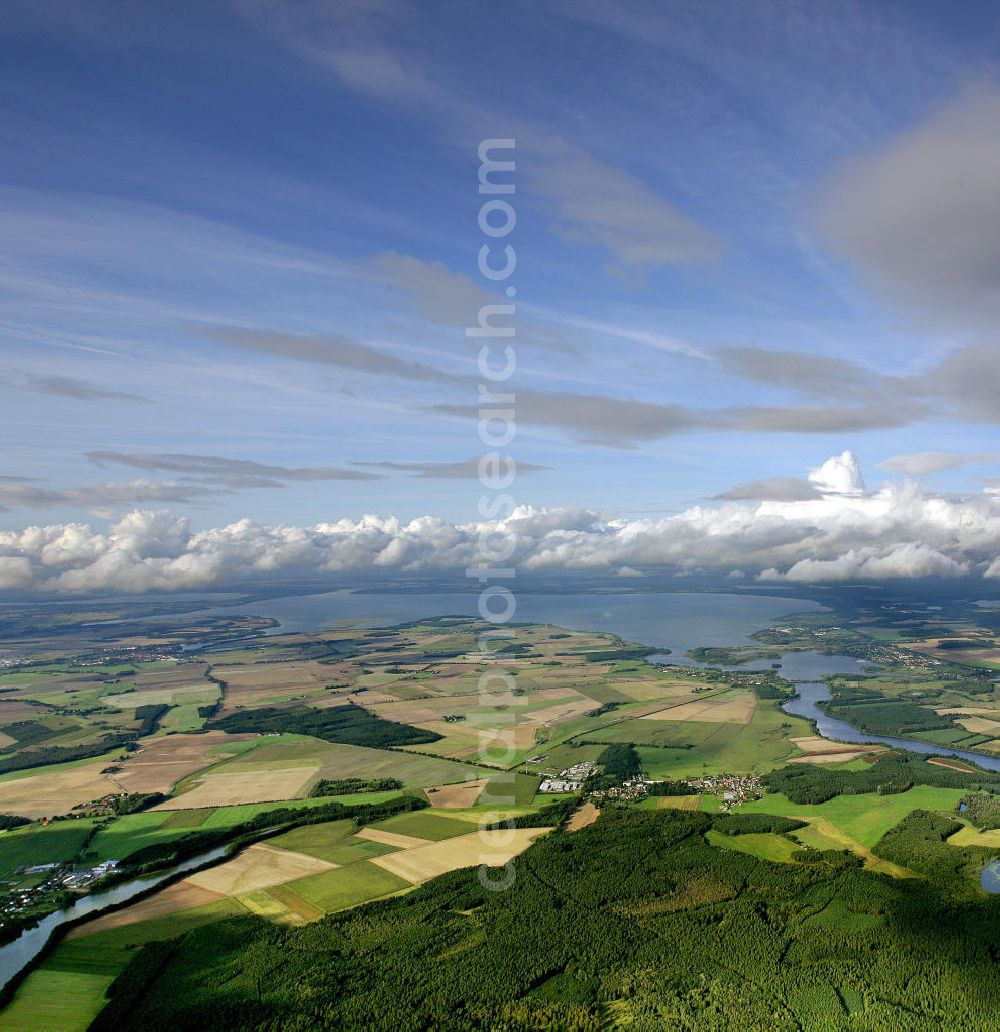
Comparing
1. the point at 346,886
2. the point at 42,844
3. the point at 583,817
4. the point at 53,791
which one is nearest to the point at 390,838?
the point at 346,886

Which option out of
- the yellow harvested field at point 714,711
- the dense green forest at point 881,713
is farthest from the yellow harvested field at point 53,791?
the dense green forest at point 881,713

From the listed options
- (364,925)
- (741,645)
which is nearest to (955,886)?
(364,925)

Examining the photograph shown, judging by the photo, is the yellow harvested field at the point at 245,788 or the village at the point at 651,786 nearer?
the village at the point at 651,786

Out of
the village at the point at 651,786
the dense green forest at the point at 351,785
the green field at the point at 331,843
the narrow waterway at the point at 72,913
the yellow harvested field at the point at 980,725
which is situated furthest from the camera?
the yellow harvested field at the point at 980,725

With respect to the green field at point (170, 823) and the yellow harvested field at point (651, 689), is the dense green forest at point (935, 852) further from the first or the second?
the yellow harvested field at point (651, 689)

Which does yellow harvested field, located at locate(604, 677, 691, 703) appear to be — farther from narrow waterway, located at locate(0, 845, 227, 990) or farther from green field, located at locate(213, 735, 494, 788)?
narrow waterway, located at locate(0, 845, 227, 990)

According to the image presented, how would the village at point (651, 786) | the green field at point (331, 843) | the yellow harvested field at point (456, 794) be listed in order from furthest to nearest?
the village at point (651, 786) < the yellow harvested field at point (456, 794) < the green field at point (331, 843)
